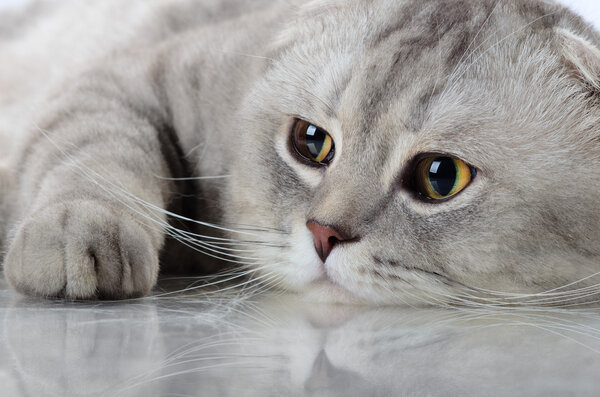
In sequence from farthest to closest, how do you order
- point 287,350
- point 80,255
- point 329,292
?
point 329,292 < point 80,255 < point 287,350

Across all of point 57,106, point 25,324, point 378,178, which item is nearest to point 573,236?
point 378,178

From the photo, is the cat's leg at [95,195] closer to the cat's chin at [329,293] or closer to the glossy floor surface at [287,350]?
the glossy floor surface at [287,350]

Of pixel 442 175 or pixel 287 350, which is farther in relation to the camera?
pixel 442 175

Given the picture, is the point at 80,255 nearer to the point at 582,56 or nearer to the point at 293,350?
the point at 293,350

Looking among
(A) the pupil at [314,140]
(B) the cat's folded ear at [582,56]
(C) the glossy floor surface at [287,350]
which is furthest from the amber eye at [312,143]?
(B) the cat's folded ear at [582,56]

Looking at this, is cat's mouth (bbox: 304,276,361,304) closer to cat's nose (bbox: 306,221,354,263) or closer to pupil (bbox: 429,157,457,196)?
cat's nose (bbox: 306,221,354,263)

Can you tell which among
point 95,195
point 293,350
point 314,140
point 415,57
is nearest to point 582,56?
point 415,57

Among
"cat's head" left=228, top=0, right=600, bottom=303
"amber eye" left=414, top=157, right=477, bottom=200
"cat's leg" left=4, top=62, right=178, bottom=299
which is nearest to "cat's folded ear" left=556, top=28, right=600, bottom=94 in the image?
"cat's head" left=228, top=0, right=600, bottom=303
